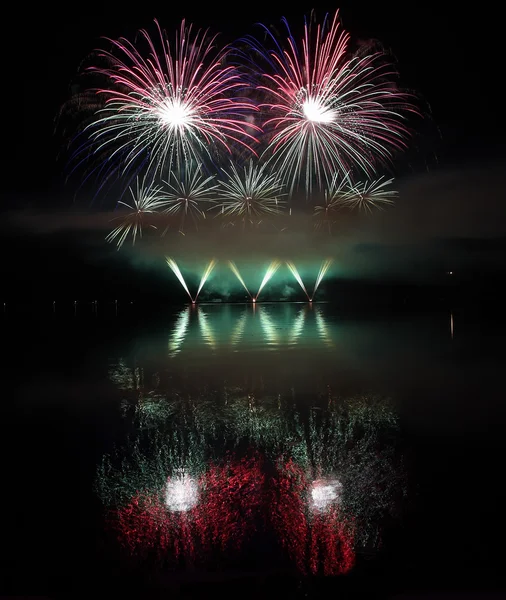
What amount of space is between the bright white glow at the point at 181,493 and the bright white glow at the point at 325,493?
3.87 ft

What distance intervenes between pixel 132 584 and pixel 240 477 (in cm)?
218

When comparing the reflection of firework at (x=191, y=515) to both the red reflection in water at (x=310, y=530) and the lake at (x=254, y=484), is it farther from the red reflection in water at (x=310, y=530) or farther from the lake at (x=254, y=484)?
the red reflection in water at (x=310, y=530)

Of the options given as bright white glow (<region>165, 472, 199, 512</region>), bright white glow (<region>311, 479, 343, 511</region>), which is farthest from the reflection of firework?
bright white glow (<region>311, 479, 343, 511</region>)

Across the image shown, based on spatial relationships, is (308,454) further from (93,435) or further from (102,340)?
(102,340)

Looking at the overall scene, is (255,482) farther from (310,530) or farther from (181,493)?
(310,530)

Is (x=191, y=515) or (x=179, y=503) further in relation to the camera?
(x=179, y=503)

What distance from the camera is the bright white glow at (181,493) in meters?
5.05

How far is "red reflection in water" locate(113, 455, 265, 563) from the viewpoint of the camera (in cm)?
427

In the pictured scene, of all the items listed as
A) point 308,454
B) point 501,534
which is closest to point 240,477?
point 308,454

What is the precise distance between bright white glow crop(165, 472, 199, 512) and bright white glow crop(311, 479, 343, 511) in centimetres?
118

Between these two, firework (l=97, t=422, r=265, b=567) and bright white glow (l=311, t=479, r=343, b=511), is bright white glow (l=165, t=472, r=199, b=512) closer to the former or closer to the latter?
firework (l=97, t=422, r=265, b=567)

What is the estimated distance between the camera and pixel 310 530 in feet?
14.7

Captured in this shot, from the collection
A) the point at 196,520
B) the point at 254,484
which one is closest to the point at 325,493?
the point at 254,484

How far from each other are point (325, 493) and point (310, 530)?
832 millimetres
